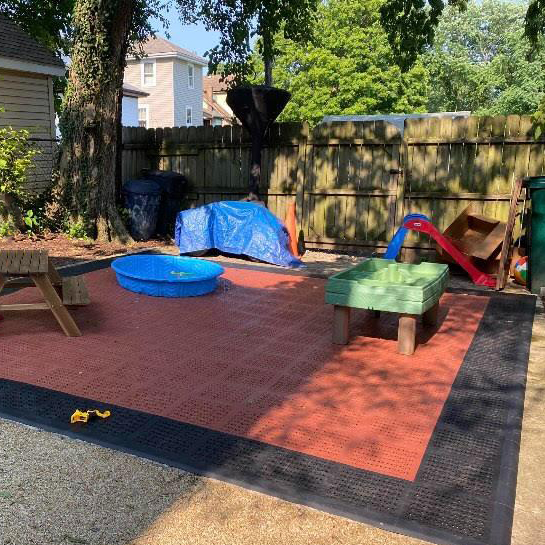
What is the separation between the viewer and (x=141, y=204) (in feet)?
32.6

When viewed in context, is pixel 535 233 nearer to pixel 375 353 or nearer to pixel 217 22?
pixel 375 353

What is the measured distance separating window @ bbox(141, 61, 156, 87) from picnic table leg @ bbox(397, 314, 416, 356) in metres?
33.1

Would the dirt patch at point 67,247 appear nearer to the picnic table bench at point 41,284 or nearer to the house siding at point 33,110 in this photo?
the house siding at point 33,110

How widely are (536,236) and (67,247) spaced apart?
22.1 ft

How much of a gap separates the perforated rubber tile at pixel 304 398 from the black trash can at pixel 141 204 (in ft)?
14.5

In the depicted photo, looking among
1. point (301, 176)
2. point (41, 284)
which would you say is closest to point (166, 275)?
point (41, 284)

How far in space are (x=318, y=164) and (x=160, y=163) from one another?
3392mm

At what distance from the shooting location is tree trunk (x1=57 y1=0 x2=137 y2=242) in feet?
28.7

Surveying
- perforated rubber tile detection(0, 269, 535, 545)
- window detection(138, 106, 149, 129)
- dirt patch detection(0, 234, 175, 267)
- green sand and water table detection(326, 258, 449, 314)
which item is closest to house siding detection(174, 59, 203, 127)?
window detection(138, 106, 149, 129)

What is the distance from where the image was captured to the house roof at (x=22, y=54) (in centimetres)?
1126

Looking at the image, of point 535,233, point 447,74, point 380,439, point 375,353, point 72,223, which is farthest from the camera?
point 447,74

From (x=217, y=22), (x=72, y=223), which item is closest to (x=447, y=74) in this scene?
(x=217, y=22)

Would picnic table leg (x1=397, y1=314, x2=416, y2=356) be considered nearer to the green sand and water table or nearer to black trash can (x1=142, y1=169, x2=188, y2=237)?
the green sand and water table

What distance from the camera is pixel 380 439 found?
302 cm
